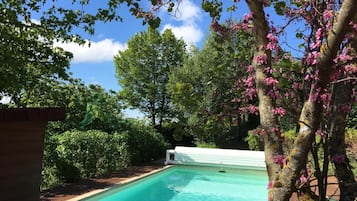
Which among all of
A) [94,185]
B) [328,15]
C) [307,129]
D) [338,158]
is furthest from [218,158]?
[307,129]

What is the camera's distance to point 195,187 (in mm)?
12727

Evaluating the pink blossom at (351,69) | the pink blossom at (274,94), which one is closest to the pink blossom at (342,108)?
the pink blossom at (351,69)

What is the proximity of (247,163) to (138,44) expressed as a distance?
57.0 feet

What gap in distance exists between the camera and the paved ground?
8.81 meters

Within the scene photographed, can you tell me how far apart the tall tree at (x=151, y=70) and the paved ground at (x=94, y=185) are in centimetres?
1335

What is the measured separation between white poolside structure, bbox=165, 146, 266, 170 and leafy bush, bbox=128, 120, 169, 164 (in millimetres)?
1149

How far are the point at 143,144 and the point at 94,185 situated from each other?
6.17 meters

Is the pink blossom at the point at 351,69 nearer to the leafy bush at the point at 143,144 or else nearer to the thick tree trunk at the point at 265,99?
the thick tree trunk at the point at 265,99

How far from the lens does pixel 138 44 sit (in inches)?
1201

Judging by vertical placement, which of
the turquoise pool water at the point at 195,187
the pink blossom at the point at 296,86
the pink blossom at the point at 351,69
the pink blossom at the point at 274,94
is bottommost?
the turquoise pool water at the point at 195,187

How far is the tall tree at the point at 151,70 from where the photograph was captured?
2852cm

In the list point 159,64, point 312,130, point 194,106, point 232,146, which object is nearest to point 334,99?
point 312,130

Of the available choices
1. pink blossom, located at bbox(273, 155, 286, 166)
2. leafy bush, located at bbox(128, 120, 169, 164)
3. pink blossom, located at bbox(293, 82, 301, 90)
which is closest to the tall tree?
leafy bush, located at bbox(128, 120, 169, 164)

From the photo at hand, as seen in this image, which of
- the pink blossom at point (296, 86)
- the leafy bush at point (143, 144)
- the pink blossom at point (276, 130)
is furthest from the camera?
the leafy bush at point (143, 144)
